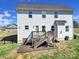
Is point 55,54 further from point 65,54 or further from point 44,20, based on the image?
point 44,20

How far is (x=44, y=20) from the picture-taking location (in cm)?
3020

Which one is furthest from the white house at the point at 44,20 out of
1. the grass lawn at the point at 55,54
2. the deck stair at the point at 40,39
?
the grass lawn at the point at 55,54

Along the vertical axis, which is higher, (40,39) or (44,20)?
(44,20)

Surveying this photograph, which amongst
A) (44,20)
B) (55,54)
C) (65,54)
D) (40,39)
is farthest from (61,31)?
(55,54)

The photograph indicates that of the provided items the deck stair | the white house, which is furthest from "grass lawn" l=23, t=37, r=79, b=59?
the white house

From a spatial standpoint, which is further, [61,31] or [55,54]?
[61,31]

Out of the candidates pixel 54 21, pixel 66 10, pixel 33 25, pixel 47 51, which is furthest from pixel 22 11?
pixel 47 51

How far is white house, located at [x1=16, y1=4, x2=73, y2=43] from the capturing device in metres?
29.7

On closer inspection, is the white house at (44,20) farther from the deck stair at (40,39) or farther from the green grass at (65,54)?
Result: the green grass at (65,54)

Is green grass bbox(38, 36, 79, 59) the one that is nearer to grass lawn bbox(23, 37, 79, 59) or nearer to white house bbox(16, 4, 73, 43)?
grass lawn bbox(23, 37, 79, 59)

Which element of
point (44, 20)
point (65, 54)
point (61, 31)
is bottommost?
point (65, 54)

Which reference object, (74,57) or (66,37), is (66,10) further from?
(74,57)

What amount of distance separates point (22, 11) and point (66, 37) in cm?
898

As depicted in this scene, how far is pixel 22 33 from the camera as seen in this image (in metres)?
29.7
